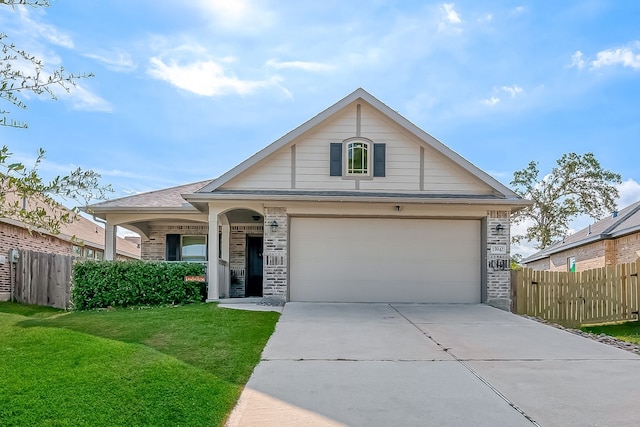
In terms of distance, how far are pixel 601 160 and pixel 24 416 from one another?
117 feet

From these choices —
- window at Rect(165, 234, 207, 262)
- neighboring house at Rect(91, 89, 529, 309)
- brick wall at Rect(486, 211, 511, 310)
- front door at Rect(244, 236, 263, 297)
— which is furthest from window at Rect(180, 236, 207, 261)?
brick wall at Rect(486, 211, 511, 310)

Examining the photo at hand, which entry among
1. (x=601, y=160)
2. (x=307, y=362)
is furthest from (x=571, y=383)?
(x=601, y=160)

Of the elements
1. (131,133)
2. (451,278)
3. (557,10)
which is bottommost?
(451,278)

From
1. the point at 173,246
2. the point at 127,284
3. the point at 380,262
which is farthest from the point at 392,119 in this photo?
the point at 173,246

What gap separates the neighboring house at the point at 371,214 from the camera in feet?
44.6

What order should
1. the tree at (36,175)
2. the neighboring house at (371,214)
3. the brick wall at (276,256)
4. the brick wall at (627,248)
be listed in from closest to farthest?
the tree at (36,175), the brick wall at (276,256), the neighboring house at (371,214), the brick wall at (627,248)

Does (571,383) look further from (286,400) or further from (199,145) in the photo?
(199,145)

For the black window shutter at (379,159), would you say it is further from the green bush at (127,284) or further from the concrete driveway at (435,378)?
the green bush at (127,284)

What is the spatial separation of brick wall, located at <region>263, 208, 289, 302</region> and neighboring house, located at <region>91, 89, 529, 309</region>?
0.09 feet

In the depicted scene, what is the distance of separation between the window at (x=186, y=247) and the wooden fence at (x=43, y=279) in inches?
121

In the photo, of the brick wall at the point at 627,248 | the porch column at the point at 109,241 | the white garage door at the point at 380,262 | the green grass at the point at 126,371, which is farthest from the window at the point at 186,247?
the brick wall at the point at 627,248

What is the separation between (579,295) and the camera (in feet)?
47.2

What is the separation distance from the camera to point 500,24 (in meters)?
11.7

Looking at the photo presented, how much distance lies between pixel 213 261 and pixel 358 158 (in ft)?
15.3
